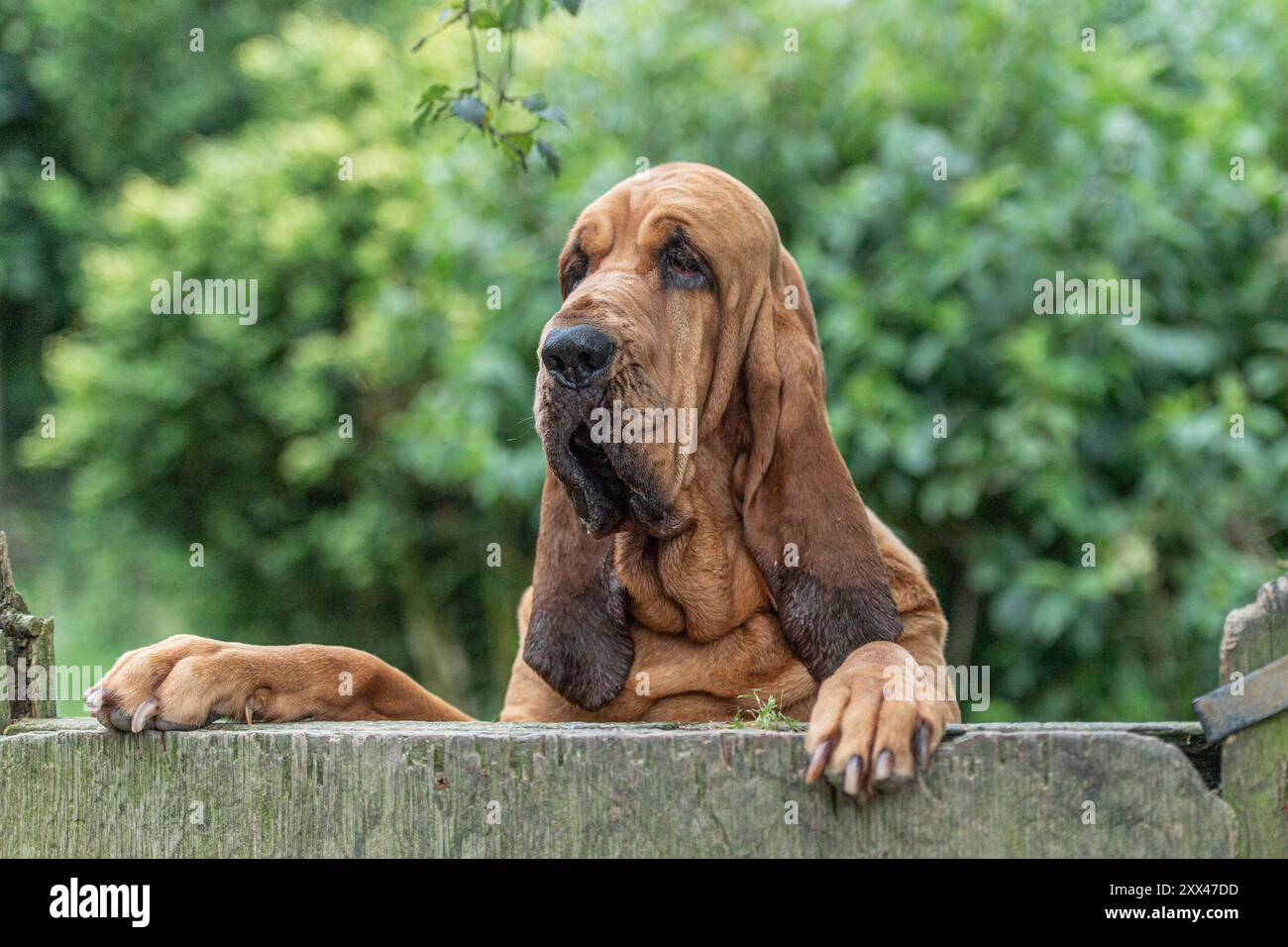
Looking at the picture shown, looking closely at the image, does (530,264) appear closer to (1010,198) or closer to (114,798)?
(1010,198)

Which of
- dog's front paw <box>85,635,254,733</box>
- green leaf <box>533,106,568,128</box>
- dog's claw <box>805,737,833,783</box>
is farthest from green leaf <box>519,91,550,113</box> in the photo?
dog's claw <box>805,737,833,783</box>

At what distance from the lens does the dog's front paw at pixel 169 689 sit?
2.74 metres

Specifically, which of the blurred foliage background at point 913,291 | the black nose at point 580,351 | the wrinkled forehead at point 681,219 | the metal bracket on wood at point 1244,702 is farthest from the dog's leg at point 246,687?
the blurred foliage background at point 913,291

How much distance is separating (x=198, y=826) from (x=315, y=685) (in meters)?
0.76

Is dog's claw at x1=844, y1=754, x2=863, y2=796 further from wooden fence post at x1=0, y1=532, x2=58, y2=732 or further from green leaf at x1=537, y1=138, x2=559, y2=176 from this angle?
green leaf at x1=537, y1=138, x2=559, y2=176

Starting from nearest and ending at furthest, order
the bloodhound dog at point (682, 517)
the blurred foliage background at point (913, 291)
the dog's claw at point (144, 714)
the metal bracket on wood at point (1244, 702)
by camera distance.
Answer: the metal bracket on wood at point (1244, 702) → the dog's claw at point (144, 714) → the bloodhound dog at point (682, 517) → the blurred foliage background at point (913, 291)

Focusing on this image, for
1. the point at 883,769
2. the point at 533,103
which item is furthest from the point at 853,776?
the point at 533,103

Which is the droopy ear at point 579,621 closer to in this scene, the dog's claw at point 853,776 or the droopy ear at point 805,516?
the droopy ear at point 805,516

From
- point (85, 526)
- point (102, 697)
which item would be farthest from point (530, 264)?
point (85, 526)

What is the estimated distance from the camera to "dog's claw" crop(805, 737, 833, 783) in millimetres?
2492

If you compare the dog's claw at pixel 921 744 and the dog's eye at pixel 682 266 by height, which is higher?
the dog's eye at pixel 682 266

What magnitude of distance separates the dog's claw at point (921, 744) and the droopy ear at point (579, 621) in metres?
1.08

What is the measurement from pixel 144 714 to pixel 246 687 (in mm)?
409

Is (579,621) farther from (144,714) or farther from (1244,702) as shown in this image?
(1244,702)
